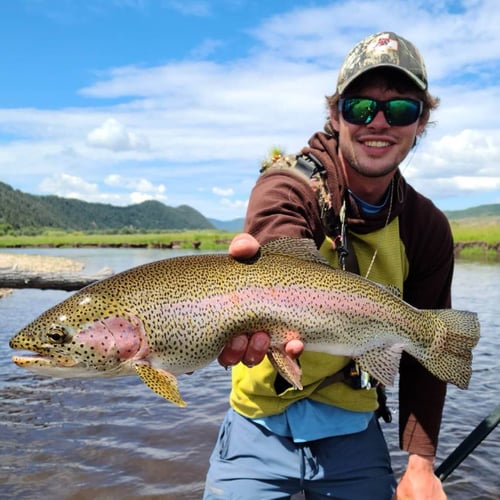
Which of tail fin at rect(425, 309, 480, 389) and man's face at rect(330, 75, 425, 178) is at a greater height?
man's face at rect(330, 75, 425, 178)

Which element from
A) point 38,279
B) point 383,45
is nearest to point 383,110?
point 383,45

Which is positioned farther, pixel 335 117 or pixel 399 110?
pixel 335 117

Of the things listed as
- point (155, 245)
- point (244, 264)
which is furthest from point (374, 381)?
point (155, 245)

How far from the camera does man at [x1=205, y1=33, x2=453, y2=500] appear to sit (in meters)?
3.05

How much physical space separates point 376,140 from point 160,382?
177cm

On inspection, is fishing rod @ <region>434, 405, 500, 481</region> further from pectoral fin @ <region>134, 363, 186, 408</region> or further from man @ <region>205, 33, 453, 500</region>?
pectoral fin @ <region>134, 363, 186, 408</region>

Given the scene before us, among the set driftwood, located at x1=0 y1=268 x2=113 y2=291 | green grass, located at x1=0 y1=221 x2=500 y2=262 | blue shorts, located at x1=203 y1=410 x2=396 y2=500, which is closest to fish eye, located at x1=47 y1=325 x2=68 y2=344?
blue shorts, located at x1=203 y1=410 x2=396 y2=500

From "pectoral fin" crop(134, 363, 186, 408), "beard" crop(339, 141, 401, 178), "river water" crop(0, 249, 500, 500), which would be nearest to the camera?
"pectoral fin" crop(134, 363, 186, 408)

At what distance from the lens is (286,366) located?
101 inches

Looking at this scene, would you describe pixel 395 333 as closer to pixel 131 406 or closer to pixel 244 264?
pixel 244 264

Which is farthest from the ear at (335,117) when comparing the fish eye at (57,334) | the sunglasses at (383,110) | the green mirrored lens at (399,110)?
the fish eye at (57,334)

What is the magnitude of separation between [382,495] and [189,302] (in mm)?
1714

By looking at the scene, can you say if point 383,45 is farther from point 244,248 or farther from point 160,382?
point 160,382

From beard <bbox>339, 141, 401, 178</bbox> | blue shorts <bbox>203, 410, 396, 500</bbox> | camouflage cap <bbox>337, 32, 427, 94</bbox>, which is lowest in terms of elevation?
blue shorts <bbox>203, 410, 396, 500</bbox>
